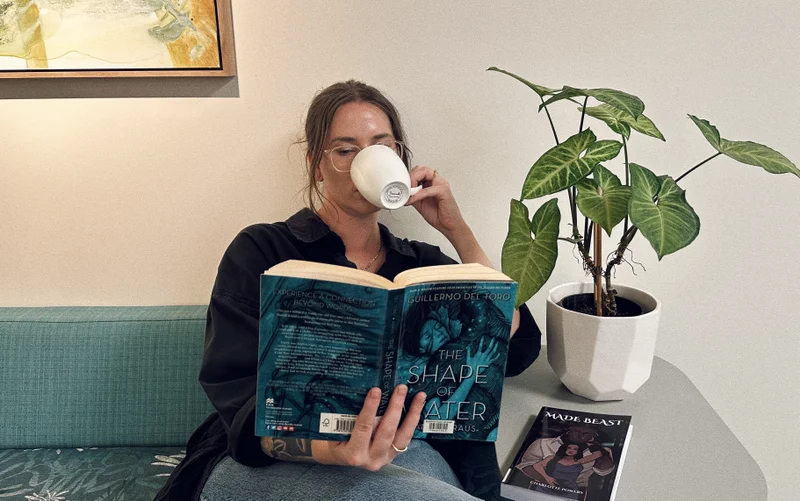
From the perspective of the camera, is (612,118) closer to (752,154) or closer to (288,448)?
(752,154)

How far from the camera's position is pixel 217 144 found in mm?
1529

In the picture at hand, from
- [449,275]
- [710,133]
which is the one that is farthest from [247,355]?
[710,133]

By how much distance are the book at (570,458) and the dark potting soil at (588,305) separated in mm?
213

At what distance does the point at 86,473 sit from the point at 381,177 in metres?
0.89

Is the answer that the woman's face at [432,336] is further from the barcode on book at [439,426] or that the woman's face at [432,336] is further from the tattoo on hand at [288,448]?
the tattoo on hand at [288,448]

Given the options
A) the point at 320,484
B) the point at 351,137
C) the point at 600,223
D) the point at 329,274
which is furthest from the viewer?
the point at 351,137

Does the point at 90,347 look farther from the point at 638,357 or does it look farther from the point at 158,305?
the point at 638,357

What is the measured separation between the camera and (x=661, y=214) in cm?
103

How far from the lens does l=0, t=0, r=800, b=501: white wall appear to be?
148 centimetres

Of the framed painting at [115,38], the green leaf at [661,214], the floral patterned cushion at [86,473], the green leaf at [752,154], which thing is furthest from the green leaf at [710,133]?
the floral patterned cushion at [86,473]

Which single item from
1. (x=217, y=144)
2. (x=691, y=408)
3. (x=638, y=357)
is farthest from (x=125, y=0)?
(x=691, y=408)

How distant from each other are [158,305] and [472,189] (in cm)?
83

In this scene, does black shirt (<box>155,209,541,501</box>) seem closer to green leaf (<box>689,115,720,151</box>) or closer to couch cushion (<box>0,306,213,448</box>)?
couch cushion (<box>0,306,213,448</box>)

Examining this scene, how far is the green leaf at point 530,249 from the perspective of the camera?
3.73ft
